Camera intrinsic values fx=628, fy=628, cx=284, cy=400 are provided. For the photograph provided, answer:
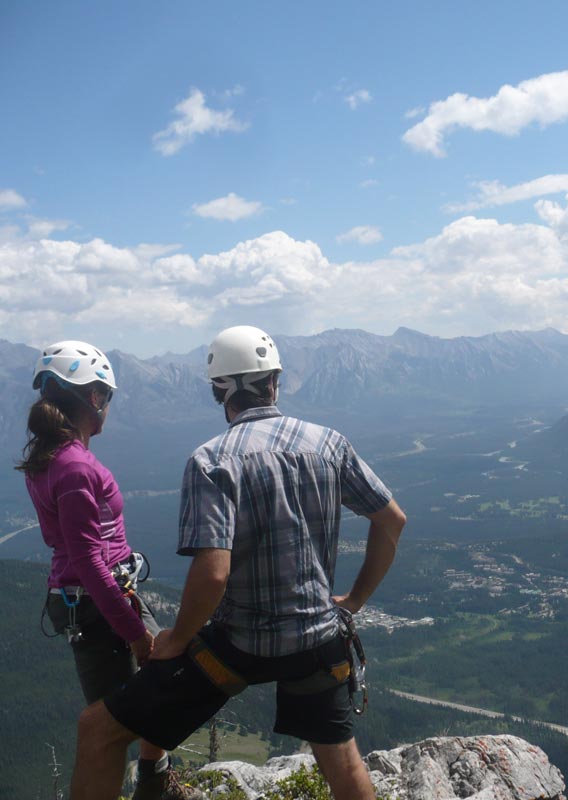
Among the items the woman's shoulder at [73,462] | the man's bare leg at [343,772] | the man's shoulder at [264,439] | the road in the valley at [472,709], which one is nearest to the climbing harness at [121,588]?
the woman's shoulder at [73,462]

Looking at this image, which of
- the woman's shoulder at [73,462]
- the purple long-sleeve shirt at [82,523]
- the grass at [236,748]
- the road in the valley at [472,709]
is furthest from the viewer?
the road in the valley at [472,709]

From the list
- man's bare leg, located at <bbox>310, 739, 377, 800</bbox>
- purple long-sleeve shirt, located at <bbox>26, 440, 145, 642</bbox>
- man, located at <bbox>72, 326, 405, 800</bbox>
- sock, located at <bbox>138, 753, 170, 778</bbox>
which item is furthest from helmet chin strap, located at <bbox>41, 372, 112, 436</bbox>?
man's bare leg, located at <bbox>310, 739, 377, 800</bbox>

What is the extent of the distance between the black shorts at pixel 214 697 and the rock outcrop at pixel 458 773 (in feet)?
11.1

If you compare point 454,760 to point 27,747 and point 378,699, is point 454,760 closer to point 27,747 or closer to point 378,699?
point 27,747

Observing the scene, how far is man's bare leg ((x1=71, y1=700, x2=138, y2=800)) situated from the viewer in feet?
14.2

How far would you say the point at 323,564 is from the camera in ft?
15.4

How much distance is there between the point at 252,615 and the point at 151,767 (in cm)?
217

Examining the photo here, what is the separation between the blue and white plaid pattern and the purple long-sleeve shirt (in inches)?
30.4

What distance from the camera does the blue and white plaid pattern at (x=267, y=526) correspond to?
417 cm

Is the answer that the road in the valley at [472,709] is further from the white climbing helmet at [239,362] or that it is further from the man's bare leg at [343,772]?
the white climbing helmet at [239,362]

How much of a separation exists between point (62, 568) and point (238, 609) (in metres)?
1.61

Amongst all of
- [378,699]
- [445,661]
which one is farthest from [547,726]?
[445,661]

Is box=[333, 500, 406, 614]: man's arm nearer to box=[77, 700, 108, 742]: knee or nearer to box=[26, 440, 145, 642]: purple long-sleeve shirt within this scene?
box=[26, 440, 145, 642]: purple long-sleeve shirt

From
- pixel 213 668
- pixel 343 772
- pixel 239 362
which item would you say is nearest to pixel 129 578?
pixel 213 668
